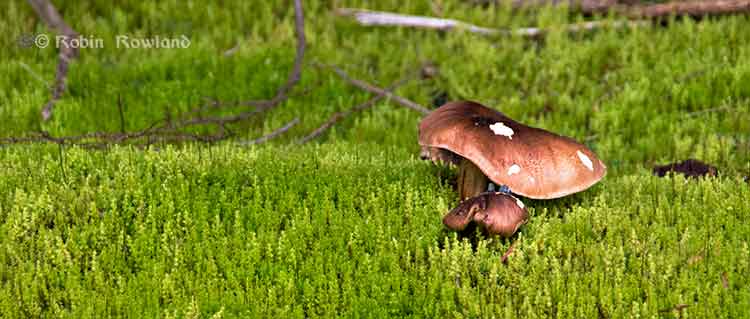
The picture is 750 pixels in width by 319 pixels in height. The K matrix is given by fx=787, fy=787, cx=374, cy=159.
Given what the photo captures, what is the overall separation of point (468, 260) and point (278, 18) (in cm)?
688

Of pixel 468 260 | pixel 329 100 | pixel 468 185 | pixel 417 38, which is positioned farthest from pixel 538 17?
pixel 468 260

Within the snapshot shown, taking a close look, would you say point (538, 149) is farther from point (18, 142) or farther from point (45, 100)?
point (45, 100)

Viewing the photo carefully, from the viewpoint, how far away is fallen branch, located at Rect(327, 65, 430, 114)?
9.18 m

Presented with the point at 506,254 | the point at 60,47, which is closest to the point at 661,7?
the point at 506,254

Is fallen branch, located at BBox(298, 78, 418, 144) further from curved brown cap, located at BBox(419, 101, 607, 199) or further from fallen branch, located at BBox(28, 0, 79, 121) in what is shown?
curved brown cap, located at BBox(419, 101, 607, 199)

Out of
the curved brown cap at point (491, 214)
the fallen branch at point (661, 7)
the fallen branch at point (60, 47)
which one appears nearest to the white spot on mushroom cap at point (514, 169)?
the curved brown cap at point (491, 214)

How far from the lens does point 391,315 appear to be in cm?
477

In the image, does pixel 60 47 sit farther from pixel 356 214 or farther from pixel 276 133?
pixel 356 214

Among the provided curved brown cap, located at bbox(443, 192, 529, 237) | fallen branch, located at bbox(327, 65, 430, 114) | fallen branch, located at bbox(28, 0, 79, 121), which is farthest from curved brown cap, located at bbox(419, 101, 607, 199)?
fallen branch, located at bbox(28, 0, 79, 121)

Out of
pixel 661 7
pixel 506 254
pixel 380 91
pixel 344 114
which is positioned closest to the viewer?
pixel 506 254

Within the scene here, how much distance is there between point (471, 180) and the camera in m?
5.68

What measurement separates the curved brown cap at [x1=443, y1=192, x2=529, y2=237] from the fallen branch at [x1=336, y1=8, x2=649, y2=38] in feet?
19.4

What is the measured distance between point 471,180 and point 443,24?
19.0ft

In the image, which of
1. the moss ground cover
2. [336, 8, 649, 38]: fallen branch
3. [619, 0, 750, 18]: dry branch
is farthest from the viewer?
[336, 8, 649, 38]: fallen branch
